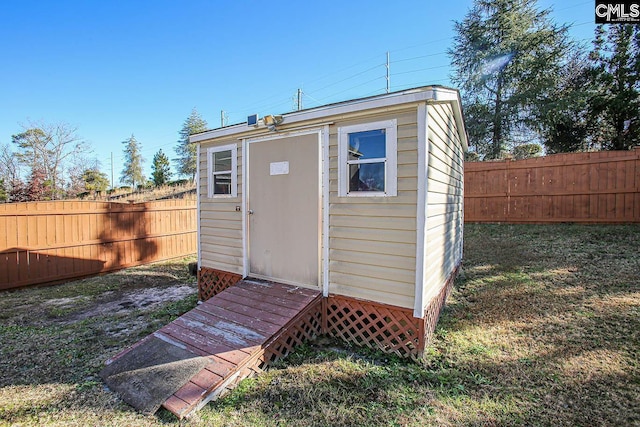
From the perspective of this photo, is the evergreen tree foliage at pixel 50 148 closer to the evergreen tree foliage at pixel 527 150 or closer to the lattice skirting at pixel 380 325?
→ the lattice skirting at pixel 380 325

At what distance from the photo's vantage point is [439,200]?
3676 millimetres

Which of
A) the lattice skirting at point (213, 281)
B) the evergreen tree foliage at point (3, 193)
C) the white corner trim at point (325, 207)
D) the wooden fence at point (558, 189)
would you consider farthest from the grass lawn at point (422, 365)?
the evergreen tree foliage at point (3, 193)

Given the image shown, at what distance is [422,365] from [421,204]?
1.59 m

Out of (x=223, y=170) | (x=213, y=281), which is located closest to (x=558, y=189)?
(x=223, y=170)

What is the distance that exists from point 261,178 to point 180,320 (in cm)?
202

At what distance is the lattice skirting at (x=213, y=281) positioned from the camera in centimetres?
447

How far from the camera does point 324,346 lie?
333 centimetres

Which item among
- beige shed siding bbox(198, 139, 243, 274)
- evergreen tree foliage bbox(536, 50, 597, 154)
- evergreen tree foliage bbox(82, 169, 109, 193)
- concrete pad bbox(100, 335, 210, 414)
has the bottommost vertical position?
concrete pad bbox(100, 335, 210, 414)

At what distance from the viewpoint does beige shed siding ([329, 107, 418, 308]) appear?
3002mm

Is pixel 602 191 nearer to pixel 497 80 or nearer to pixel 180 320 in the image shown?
pixel 497 80

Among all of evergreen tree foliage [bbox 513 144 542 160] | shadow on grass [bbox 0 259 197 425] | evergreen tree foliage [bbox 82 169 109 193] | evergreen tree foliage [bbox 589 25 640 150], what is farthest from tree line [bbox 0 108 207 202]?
evergreen tree foliage [bbox 589 25 640 150]

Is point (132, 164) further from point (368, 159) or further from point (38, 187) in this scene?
point (368, 159)

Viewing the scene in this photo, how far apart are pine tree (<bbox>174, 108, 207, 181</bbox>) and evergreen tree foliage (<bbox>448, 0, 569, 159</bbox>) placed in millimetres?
29651

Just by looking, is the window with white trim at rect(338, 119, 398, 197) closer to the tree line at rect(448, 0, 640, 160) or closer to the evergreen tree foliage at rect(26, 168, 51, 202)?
the tree line at rect(448, 0, 640, 160)
